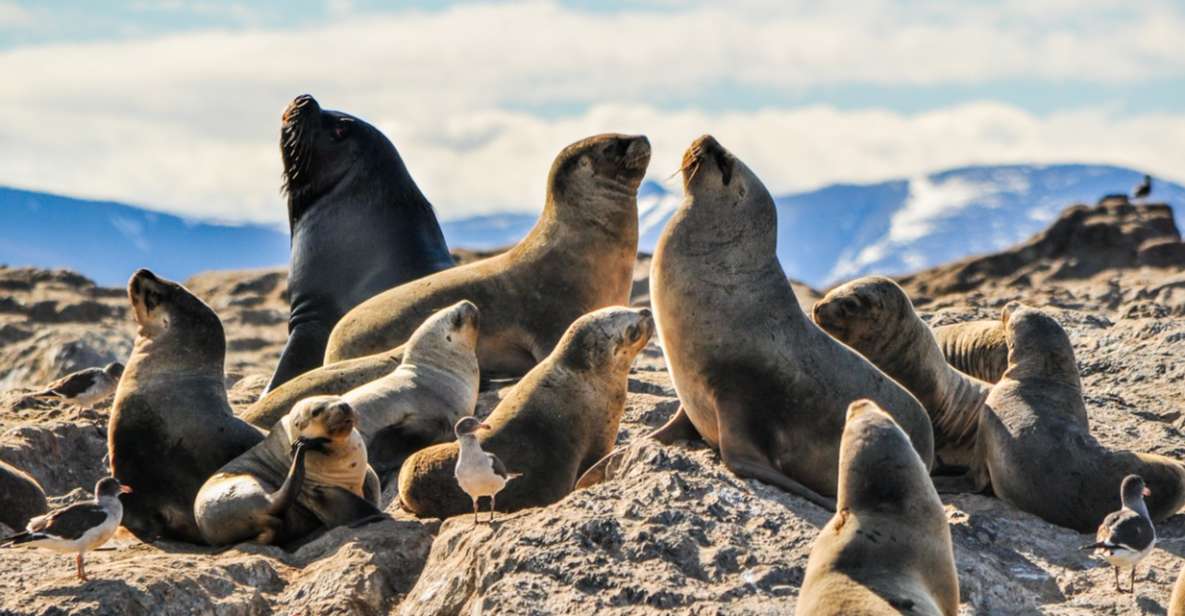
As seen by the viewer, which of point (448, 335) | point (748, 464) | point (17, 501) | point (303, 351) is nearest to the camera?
point (748, 464)

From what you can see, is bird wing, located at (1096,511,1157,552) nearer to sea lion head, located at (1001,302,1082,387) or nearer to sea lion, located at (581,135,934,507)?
sea lion, located at (581,135,934,507)

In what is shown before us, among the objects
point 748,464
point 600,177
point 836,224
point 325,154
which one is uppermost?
point 325,154

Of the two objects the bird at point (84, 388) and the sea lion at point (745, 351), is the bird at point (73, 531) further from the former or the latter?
the bird at point (84, 388)

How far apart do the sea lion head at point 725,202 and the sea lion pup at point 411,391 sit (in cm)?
177

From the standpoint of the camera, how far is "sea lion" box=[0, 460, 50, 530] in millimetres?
8250

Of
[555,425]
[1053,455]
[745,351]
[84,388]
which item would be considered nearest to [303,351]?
[84,388]

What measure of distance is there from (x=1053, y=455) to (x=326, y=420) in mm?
3197

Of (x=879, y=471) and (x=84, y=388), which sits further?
(x=84, y=388)

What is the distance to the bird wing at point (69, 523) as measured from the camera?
6832mm

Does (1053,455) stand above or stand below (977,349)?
below

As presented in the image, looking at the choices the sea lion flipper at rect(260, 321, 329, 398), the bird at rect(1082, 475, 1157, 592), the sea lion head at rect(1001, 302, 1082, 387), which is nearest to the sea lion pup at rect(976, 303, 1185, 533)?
the sea lion head at rect(1001, 302, 1082, 387)

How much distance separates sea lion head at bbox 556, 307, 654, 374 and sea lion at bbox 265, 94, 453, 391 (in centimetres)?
373

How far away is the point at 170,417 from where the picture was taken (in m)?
8.45

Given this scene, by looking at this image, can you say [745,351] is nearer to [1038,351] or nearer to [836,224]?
[1038,351]
